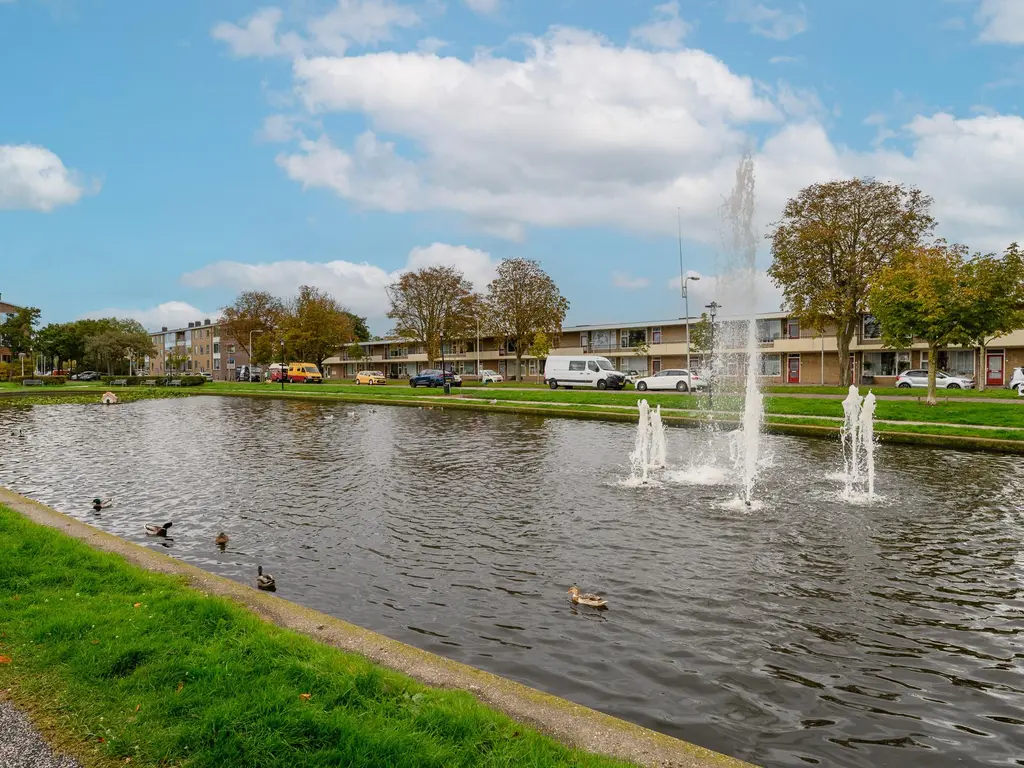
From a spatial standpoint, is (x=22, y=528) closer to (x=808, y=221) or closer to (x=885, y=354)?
(x=808, y=221)

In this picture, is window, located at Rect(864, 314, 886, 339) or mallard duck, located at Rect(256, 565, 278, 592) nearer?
mallard duck, located at Rect(256, 565, 278, 592)

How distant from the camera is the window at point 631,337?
261 feet

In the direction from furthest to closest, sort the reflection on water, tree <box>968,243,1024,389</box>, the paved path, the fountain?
tree <box>968,243,1024,389</box> → the fountain → the reflection on water → the paved path

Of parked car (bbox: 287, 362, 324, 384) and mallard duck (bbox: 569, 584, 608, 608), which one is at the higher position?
parked car (bbox: 287, 362, 324, 384)

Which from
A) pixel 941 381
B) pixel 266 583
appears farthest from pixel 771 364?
pixel 266 583

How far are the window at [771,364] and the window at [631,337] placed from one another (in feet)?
49.8

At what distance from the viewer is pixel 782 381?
65.2 meters

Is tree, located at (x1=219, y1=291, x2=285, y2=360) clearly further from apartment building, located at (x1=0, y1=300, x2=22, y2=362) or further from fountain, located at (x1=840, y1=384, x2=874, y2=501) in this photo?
fountain, located at (x1=840, y1=384, x2=874, y2=501)

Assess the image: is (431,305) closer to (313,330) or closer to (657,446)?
(313,330)

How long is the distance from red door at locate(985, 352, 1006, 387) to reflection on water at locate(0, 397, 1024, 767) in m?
41.8

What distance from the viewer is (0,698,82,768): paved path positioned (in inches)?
151

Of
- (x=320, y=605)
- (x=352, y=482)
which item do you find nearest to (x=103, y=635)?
(x=320, y=605)

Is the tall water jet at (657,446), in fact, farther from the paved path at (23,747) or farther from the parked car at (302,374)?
the parked car at (302,374)

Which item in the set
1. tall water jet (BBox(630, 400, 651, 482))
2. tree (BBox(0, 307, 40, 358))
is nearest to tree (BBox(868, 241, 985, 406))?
tall water jet (BBox(630, 400, 651, 482))
